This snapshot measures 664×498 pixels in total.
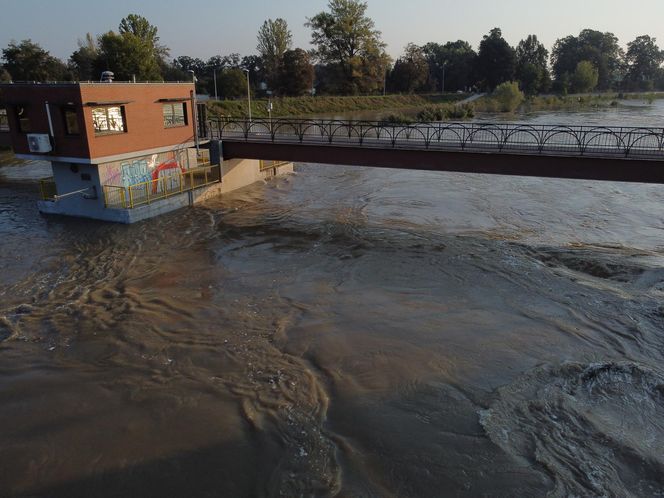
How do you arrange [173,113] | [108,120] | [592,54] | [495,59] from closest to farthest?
1. [108,120]
2. [173,113]
3. [495,59]
4. [592,54]

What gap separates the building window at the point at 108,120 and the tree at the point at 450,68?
103m

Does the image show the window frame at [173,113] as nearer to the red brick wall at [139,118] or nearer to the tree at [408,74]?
the red brick wall at [139,118]

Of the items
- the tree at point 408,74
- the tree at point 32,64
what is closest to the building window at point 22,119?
the tree at point 32,64

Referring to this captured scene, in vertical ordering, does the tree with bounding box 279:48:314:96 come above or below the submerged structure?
above

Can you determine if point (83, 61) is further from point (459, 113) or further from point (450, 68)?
point (450, 68)

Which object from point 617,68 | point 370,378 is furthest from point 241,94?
point 617,68

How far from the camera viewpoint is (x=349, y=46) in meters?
92.8

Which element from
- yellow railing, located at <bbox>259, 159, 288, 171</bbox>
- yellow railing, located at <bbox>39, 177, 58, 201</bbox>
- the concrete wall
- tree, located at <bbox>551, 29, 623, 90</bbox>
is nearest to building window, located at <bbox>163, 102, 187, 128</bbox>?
the concrete wall

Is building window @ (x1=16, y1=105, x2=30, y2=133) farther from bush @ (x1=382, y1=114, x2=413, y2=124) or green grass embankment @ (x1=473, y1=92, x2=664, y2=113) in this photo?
green grass embankment @ (x1=473, y1=92, x2=664, y2=113)

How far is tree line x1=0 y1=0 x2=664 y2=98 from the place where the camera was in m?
68.0

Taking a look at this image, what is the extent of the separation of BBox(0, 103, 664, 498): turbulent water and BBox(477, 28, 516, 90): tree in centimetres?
9560

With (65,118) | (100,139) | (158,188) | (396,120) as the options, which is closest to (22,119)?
(65,118)

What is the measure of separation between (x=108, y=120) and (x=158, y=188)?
3.98 metres

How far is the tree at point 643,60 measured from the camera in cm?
15712
